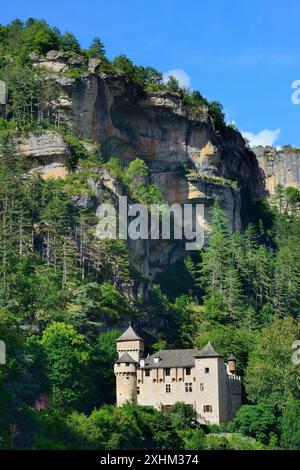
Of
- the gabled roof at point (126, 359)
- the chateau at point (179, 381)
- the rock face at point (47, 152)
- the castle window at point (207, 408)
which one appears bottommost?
the castle window at point (207, 408)

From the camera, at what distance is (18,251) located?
343ft

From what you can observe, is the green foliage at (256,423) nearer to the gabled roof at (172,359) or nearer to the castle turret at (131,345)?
the gabled roof at (172,359)

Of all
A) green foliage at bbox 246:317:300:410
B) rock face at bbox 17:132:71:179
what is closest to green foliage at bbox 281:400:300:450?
green foliage at bbox 246:317:300:410

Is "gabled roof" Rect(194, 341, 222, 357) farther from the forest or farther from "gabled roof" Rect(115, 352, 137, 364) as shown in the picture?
"gabled roof" Rect(115, 352, 137, 364)

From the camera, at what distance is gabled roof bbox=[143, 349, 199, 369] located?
95.9 metres

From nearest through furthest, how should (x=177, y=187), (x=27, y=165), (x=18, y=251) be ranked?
1. (x=18, y=251)
2. (x=27, y=165)
3. (x=177, y=187)

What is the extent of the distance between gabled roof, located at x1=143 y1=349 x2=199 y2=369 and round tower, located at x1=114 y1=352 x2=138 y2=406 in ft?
7.54

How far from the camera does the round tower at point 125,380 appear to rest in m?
93.2

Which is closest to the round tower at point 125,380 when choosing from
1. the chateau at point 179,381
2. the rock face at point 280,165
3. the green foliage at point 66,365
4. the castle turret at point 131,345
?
the chateau at point 179,381

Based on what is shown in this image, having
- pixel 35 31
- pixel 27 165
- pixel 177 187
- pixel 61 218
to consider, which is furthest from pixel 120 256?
pixel 35 31

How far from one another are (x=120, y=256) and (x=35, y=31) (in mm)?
32567

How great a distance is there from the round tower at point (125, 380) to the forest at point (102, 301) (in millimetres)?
1148

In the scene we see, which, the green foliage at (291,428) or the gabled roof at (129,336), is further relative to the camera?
the gabled roof at (129,336)

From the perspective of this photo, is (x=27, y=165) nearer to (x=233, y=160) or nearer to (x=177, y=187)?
(x=177, y=187)
